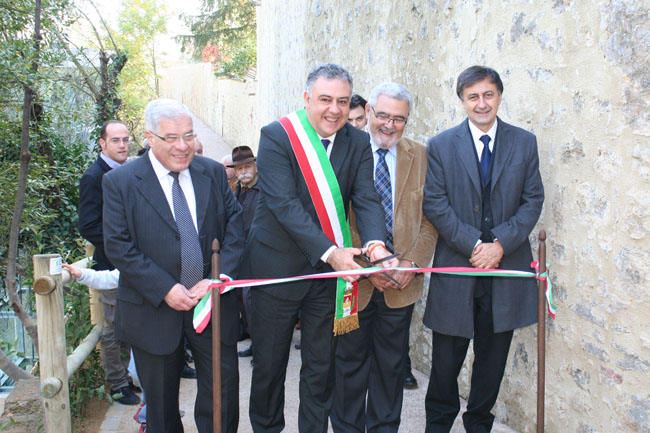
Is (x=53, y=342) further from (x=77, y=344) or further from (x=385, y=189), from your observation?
(x=385, y=189)

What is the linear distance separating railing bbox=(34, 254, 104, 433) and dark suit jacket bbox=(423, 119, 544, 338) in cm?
182

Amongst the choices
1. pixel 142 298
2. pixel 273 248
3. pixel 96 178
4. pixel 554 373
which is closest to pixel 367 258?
pixel 273 248

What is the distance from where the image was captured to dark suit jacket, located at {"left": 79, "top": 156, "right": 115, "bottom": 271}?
3840 mm

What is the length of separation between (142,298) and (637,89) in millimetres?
2413

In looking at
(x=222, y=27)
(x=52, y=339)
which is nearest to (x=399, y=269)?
(x=52, y=339)

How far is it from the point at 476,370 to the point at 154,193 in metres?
1.89

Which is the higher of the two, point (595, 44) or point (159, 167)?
point (595, 44)

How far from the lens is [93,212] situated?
388 cm

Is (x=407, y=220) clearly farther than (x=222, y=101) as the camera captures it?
No

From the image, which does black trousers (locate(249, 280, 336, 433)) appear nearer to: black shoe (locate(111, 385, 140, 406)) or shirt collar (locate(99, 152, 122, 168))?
black shoe (locate(111, 385, 140, 406))

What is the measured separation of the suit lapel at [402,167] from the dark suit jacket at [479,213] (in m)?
0.12

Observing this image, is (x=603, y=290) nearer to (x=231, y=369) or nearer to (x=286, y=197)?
(x=286, y=197)

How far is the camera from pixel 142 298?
2730 millimetres

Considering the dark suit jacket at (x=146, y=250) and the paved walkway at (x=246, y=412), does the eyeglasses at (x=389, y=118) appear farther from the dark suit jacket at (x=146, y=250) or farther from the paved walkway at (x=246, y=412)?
the paved walkway at (x=246, y=412)
